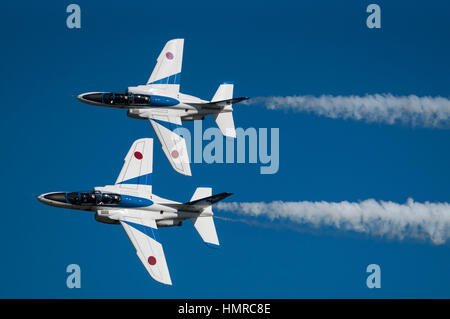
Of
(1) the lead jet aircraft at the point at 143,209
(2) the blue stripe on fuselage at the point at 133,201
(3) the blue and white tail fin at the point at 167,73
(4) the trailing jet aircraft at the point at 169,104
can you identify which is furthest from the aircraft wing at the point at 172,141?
(2) the blue stripe on fuselage at the point at 133,201

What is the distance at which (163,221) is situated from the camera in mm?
60719

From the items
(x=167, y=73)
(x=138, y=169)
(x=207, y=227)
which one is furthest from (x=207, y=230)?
(x=167, y=73)

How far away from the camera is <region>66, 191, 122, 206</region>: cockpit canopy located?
59.7 metres

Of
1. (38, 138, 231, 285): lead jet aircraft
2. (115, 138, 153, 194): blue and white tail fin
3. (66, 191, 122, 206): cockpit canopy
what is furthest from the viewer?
(115, 138, 153, 194): blue and white tail fin

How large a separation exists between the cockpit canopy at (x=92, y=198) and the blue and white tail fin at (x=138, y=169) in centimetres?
132

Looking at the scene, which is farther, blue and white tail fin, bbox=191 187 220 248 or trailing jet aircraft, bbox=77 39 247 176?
trailing jet aircraft, bbox=77 39 247 176

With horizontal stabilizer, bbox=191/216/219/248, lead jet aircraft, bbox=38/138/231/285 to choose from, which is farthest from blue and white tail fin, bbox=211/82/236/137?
horizontal stabilizer, bbox=191/216/219/248

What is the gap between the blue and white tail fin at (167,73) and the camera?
215ft

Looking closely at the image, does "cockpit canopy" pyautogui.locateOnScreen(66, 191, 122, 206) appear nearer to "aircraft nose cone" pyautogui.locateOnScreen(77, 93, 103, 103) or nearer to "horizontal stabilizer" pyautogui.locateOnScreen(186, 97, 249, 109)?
"aircraft nose cone" pyautogui.locateOnScreen(77, 93, 103, 103)

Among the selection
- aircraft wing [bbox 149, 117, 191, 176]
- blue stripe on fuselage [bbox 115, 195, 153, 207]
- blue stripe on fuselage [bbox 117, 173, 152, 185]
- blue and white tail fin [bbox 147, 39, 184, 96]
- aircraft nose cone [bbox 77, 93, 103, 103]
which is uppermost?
blue and white tail fin [bbox 147, 39, 184, 96]

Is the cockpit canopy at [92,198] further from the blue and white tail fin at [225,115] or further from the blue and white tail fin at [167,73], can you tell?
the blue and white tail fin at [167,73]

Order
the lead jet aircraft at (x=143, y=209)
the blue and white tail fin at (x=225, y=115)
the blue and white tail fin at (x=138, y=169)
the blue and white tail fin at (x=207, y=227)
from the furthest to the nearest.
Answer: the blue and white tail fin at (x=225, y=115), the blue and white tail fin at (x=138, y=169), the blue and white tail fin at (x=207, y=227), the lead jet aircraft at (x=143, y=209)

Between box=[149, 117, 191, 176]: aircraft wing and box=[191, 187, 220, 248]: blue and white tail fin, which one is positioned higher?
box=[149, 117, 191, 176]: aircraft wing
